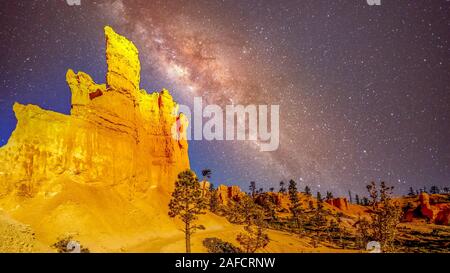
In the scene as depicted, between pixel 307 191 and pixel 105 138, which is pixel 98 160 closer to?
pixel 105 138

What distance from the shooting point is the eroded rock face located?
4153cm

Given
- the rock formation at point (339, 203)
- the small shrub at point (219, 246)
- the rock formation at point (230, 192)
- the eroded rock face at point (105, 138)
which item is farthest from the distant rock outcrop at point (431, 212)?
the small shrub at point (219, 246)

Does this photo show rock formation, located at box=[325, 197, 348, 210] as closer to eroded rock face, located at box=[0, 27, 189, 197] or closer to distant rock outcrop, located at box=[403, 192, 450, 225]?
distant rock outcrop, located at box=[403, 192, 450, 225]

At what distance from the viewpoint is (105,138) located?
52031 millimetres

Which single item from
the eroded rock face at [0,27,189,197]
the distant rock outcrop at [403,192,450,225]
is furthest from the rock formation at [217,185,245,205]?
the distant rock outcrop at [403,192,450,225]

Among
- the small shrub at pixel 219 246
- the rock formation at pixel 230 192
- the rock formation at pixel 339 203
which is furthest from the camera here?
the rock formation at pixel 230 192

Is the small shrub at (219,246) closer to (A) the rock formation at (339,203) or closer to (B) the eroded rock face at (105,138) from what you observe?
(B) the eroded rock face at (105,138)

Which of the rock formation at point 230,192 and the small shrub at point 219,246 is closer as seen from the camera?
the small shrub at point 219,246

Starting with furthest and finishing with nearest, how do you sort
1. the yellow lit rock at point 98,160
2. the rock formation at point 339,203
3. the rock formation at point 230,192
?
1. the rock formation at point 230,192
2. the rock formation at point 339,203
3. the yellow lit rock at point 98,160

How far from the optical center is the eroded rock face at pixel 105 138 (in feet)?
136

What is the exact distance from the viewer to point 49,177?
42.2 metres

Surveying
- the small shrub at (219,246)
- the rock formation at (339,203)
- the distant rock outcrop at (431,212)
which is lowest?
the rock formation at (339,203)

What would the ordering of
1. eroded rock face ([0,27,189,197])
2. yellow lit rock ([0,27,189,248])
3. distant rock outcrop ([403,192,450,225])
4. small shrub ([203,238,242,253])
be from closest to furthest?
yellow lit rock ([0,27,189,248]), small shrub ([203,238,242,253]), eroded rock face ([0,27,189,197]), distant rock outcrop ([403,192,450,225])

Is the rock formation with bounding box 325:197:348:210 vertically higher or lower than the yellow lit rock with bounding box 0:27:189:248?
lower
